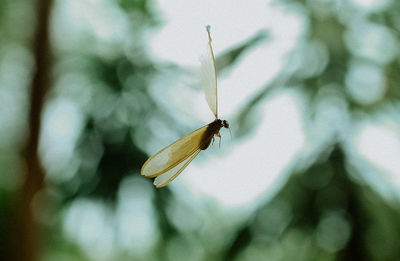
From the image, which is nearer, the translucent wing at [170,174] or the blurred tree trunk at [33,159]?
the translucent wing at [170,174]

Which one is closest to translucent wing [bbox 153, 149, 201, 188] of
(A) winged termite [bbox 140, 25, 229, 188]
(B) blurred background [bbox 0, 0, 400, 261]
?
(A) winged termite [bbox 140, 25, 229, 188]

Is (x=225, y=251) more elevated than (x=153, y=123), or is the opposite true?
(x=153, y=123)

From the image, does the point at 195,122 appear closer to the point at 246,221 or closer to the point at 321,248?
the point at 246,221

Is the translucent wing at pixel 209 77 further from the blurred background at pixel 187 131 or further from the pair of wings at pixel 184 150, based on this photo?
the blurred background at pixel 187 131

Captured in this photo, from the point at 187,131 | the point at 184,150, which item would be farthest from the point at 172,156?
the point at 187,131

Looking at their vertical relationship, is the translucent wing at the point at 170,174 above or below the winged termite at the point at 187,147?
below

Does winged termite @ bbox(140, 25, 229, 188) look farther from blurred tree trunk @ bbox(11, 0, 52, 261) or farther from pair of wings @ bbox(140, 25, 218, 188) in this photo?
blurred tree trunk @ bbox(11, 0, 52, 261)

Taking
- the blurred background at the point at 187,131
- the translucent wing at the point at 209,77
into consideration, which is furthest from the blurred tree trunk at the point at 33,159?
the translucent wing at the point at 209,77

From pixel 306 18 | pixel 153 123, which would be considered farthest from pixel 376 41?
pixel 153 123
